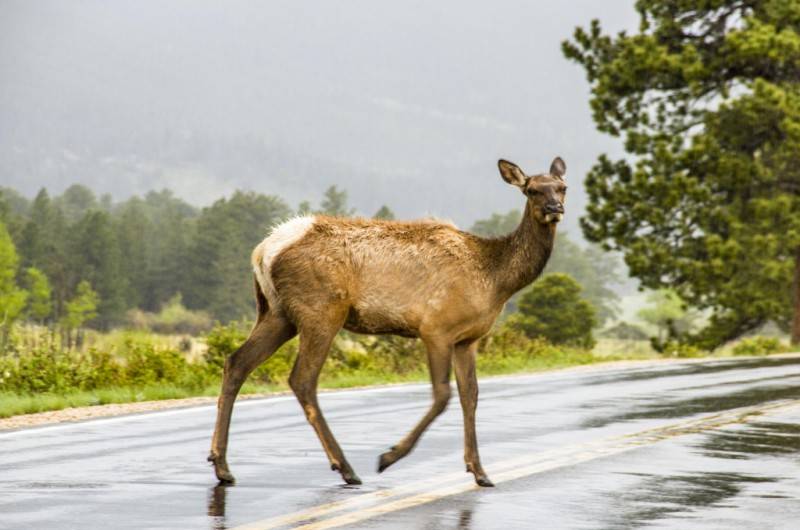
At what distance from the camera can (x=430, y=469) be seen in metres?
10.4

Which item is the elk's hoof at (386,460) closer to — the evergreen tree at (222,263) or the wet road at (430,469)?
the wet road at (430,469)

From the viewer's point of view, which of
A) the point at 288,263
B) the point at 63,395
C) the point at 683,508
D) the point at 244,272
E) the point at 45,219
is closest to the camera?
the point at 683,508

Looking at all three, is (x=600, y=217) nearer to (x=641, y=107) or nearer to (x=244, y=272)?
(x=641, y=107)

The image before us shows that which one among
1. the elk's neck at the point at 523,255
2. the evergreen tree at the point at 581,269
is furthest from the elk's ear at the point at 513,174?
the evergreen tree at the point at 581,269

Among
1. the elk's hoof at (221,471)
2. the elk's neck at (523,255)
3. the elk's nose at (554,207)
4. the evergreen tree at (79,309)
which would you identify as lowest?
the elk's hoof at (221,471)

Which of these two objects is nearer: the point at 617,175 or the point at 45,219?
the point at 617,175

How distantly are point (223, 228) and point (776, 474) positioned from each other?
116 meters

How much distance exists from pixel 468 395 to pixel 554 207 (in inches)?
56.1

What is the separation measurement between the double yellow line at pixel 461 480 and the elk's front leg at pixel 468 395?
0.17 m

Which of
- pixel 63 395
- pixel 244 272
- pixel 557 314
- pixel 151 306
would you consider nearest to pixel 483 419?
pixel 63 395

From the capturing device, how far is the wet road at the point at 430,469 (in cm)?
818

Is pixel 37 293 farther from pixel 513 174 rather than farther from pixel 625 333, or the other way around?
pixel 513 174

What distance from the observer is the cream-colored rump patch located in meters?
9.89

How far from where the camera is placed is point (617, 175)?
46.3 meters
